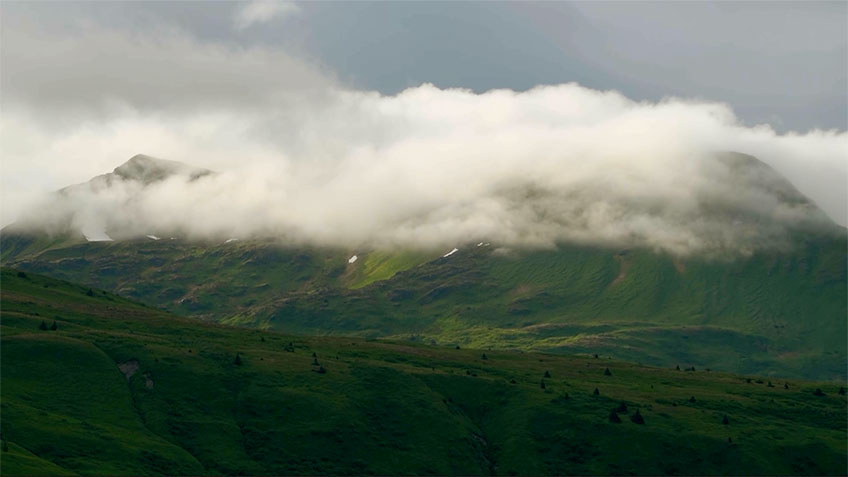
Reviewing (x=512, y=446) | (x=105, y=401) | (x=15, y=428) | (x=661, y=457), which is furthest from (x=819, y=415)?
(x=15, y=428)

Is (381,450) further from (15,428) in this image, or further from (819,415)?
(819,415)

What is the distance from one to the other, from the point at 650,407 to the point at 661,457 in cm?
2414

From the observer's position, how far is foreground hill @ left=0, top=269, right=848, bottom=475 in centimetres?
14600

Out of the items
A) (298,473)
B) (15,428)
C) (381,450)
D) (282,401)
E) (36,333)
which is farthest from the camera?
(36,333)

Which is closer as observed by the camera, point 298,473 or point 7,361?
point 298,473

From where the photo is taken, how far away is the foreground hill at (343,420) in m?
146

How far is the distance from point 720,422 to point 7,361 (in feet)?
450

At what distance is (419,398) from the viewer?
176500 millimetres

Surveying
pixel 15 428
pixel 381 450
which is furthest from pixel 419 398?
pixel 15 428

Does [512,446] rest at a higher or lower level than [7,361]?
lower

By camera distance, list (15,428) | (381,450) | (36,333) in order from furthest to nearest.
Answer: (36,333)
(381,450)
(15,428)

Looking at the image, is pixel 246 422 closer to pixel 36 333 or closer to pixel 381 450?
pixel 381 450

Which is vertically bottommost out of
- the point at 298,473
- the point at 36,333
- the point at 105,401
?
the point at 298,473

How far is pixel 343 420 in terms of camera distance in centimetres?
16300
